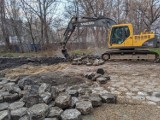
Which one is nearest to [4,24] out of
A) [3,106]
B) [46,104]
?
[3,106]

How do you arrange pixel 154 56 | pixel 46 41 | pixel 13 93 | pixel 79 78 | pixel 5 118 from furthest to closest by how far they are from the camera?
pixel 46 41, pixel 154 56, pixel 79 78, pixel 13 93, pixel 5 118

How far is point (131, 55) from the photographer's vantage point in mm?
10484

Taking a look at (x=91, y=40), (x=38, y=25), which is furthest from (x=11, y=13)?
(x=91, y=40)

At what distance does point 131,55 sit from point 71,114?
780 cm

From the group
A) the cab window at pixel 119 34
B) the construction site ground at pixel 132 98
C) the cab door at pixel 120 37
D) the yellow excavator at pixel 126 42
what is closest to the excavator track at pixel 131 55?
the yellow excavator at pixel 126 42

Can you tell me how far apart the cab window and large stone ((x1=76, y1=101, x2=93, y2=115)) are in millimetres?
7209

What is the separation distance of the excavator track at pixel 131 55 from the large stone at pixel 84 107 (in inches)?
283

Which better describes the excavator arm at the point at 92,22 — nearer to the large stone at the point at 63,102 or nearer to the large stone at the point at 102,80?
the large stone at the point at 102,80

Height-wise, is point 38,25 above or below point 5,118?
above

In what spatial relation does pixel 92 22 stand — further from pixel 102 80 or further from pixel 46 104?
pixel 46 104

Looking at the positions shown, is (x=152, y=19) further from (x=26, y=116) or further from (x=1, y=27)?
(x=26, y=116)

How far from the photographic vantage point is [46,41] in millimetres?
23156

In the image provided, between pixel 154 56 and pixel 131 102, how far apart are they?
6521mm

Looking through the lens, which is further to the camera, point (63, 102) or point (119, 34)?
point (119, 34)
